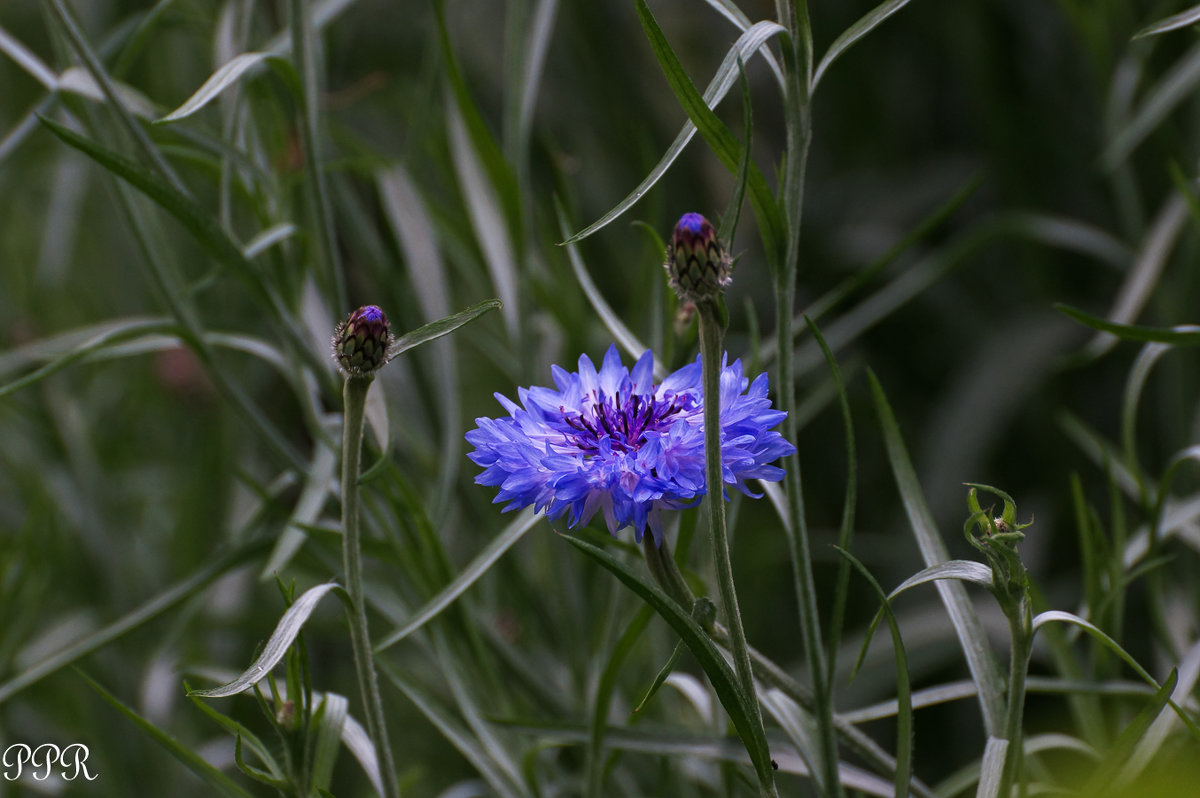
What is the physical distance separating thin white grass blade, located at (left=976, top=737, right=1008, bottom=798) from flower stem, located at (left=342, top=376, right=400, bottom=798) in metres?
0.15

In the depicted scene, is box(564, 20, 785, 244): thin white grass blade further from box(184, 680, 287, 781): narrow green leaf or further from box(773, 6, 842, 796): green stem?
box(184, 680, 287, 781): narrow green leaf

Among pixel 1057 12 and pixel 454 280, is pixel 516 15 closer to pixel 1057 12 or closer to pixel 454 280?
pixel 454 280

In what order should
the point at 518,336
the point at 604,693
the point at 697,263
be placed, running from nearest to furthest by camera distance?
1. the point at 697,263
2. the point at 604,693
3. the point at 518,336

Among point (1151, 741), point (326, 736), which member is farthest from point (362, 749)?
point (1151, 741)

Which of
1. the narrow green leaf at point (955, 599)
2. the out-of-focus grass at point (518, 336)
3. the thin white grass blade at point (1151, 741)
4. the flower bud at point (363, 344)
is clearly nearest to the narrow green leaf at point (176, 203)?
the out-of-focus grass at point (518, 336)

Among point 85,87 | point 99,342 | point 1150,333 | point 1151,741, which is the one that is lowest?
point 1151,741

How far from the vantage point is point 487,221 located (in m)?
0.48

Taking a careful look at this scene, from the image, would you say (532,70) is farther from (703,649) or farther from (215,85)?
(703,649)

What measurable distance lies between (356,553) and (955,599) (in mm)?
173

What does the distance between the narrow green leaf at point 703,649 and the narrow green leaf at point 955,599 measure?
8 centimetres

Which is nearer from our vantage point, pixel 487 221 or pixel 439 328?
pixel 439 328

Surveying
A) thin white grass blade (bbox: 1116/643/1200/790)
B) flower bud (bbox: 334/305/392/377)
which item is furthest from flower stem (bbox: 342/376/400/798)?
thin white grass blade (bbox: 1116/643/1200/790)

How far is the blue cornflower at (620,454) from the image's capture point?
232 millimetres

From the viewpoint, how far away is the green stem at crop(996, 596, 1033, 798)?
0.23m
